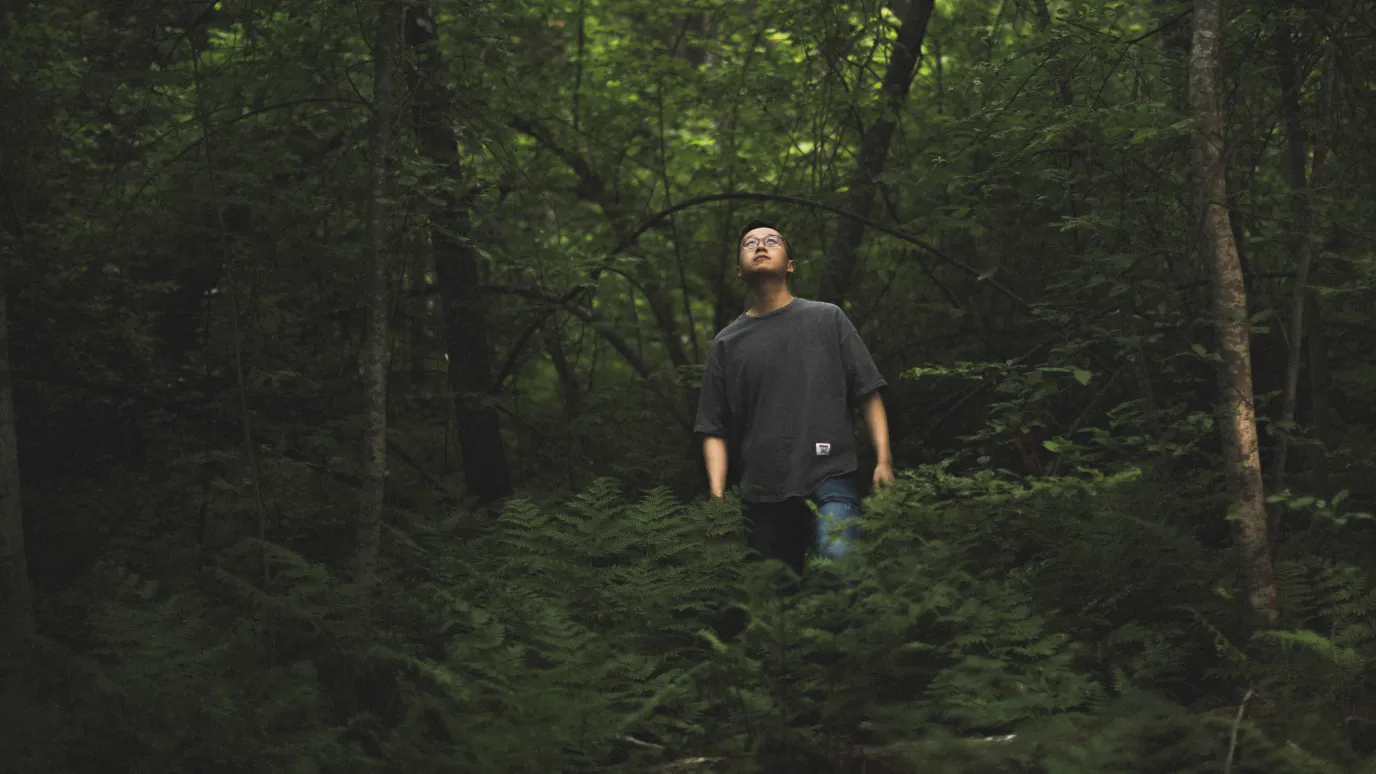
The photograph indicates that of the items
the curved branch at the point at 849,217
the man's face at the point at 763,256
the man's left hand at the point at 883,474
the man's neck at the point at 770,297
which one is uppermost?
the curved branch at the point at 849,217

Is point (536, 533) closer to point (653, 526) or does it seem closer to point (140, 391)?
point (653, 526)

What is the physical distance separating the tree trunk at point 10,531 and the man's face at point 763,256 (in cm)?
382

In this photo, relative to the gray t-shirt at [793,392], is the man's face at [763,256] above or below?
above

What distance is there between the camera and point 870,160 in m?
10.2

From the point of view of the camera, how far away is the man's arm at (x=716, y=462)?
6.56 m

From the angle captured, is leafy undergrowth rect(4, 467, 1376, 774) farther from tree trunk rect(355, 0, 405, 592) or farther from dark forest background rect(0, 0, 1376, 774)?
tree trunk rect(355, 0, 405, 592)

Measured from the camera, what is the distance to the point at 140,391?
855cm

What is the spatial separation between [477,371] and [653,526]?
358 centimetres

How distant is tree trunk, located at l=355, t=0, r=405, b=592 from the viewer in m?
6.90

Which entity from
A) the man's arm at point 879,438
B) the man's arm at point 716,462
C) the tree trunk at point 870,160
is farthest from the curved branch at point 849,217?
the man's arm at point 716,462

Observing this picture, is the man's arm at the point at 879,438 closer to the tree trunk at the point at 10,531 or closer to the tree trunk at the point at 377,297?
the tree trunk at the point at 377,297

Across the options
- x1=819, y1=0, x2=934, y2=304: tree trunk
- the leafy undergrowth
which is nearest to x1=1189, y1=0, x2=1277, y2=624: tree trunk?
the leafy undergrowth

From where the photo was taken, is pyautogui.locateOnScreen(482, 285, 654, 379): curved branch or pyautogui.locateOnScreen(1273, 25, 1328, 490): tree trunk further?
pyautogui.locateOnScreen(482, 285, 654, 379): curved branch

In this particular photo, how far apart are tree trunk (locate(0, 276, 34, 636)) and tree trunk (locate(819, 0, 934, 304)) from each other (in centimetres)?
561
